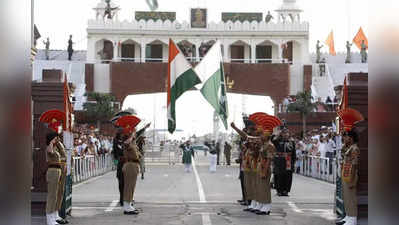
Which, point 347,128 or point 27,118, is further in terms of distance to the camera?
point 347,128

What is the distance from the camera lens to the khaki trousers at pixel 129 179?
549 inches

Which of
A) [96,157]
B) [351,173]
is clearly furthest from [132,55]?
[351,173]

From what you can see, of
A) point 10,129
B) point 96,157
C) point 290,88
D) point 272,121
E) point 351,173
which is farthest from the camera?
point 290,88

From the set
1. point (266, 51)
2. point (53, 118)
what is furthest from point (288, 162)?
point (266, 51)

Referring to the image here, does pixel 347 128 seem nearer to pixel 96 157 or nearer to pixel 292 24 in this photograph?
pixel 96 157

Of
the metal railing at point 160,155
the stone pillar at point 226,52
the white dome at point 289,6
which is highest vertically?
the white dome at point 289,6

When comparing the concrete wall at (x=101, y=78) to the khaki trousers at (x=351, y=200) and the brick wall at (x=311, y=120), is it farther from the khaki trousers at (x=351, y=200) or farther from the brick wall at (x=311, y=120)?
the khaki trousers at (x=351, y=200)

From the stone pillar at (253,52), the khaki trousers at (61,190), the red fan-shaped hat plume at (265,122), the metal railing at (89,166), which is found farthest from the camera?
the stone pillar at (253,52)

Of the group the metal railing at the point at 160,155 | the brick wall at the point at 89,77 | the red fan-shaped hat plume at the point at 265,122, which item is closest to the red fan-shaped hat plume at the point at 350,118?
the red fan-shaped hat plume at the point at 265,122

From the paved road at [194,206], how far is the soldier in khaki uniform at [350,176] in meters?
1.25

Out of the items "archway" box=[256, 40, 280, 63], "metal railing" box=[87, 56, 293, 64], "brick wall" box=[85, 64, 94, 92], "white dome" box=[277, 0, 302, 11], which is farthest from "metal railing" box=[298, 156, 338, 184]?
"white dome" box=[277, 0, 302, 11]

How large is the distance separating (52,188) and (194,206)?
4793 millimetres

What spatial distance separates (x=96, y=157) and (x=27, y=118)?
93.8 feet

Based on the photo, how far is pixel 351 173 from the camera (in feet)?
37.8
